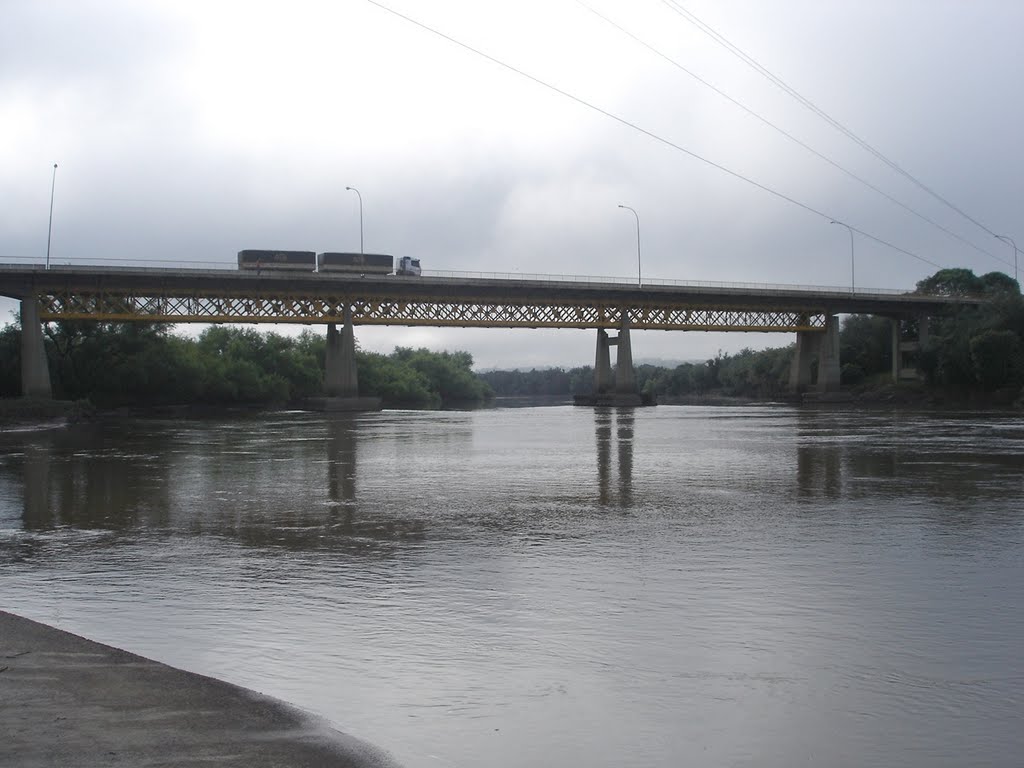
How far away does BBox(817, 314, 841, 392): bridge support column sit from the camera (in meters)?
114

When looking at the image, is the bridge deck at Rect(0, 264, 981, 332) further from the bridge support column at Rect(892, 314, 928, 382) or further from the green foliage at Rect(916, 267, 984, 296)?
the green foliage at Rect(916, 267, 984, 296)

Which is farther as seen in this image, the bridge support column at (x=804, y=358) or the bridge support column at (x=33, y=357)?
the bridge support column at (x=804, y=358)

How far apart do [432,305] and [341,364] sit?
11516 millimetres

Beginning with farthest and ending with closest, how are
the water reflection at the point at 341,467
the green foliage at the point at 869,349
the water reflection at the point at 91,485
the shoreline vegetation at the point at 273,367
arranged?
1. the green foliage at the point at 869,349
2. the shoreline vegetation at the point at 273,367
3. the water reflection at the point at 341,467
4. the water reflection at the point at 91,485

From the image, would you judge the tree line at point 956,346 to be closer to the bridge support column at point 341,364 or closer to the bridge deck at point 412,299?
the bridge deck at point 412,299

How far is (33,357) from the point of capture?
76.2m

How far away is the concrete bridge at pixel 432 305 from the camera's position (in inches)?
3194

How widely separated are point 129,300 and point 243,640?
83499 millimetres

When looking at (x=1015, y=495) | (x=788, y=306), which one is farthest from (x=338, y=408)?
(x=1015, y=495)

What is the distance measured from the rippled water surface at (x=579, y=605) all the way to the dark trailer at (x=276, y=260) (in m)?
66.6

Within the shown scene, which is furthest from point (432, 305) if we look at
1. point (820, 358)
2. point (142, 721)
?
point (142, 721)

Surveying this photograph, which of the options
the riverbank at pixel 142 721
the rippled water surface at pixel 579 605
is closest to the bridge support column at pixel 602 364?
the rippled water surface at pixel 579 605

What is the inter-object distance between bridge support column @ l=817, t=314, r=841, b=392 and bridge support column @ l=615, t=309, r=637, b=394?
85.1ft

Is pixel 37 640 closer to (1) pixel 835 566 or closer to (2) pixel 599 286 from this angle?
(1) pixel 835 566
